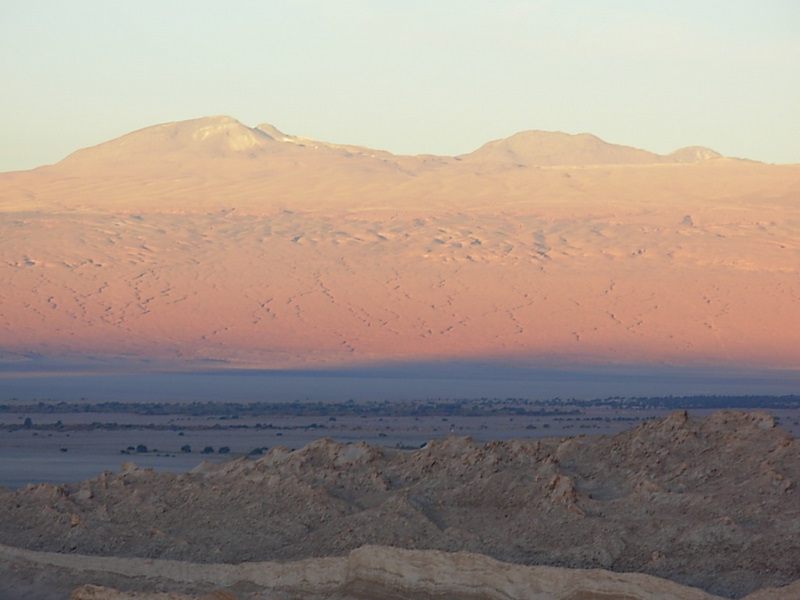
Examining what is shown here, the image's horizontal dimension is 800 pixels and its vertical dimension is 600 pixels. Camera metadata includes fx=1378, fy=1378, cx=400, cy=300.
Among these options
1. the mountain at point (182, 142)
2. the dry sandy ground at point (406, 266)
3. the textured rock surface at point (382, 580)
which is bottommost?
the textured rock surface at point (382, 580)

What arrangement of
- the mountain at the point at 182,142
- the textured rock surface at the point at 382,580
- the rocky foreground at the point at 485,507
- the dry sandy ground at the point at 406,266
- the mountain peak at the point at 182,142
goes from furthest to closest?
the mountain peak at the point at 182,142 → the mountain at the point at 182,142 → the dry sandy ground at the point at 406,266 → the rocky foreground at the point at 485,507 → the textured rock surface at the point at 382,580

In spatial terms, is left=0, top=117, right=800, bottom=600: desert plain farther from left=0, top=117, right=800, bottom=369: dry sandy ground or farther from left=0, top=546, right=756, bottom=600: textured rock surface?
left=0, top=117, right=800, bottom=369: dry sandy ground

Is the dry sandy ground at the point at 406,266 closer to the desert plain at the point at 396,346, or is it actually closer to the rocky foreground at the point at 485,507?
the desert plain at the point at 396,346

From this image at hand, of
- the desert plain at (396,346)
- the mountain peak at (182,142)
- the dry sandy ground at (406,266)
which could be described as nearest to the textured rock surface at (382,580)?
the desert plain at (396,346)

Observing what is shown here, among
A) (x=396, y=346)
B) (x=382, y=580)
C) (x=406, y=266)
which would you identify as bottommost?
(x=382, y=580)

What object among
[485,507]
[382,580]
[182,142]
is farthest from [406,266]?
[382,580]

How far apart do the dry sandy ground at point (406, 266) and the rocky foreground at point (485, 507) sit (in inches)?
2925

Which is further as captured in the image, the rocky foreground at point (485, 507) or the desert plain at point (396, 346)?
the desert plain at point (396, 346)

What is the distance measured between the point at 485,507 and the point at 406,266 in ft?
311

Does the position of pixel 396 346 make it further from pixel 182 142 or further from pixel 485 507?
pixel 182 142

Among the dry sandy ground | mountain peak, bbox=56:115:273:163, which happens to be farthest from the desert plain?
mountain peak, bbox=56:115:273:163

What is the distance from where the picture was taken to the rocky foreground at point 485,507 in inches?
584

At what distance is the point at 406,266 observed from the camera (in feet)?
367

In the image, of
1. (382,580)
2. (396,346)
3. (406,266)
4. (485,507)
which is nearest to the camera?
(382,580)
